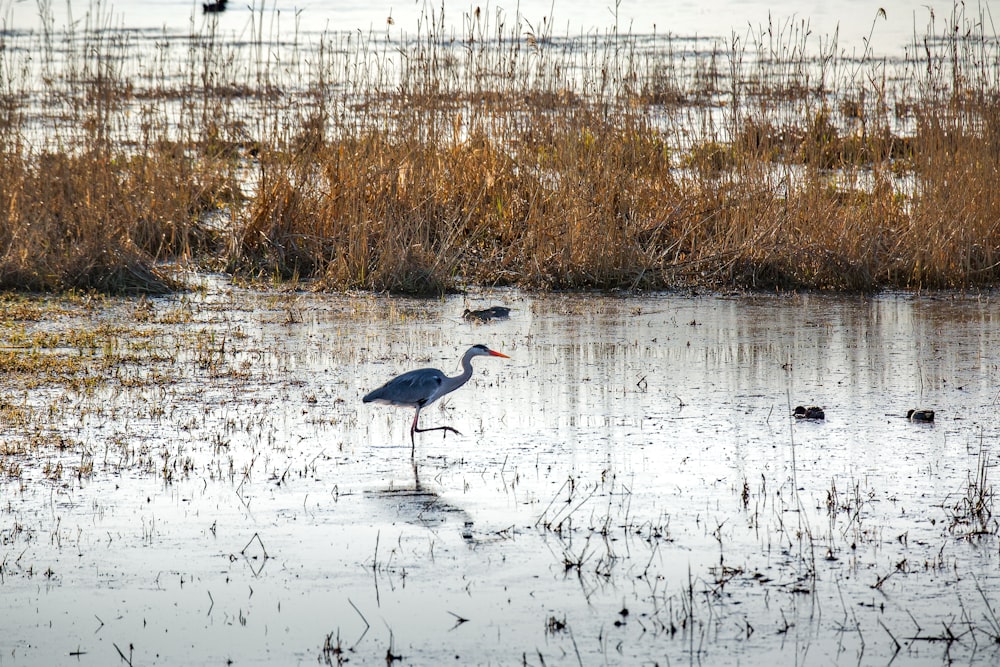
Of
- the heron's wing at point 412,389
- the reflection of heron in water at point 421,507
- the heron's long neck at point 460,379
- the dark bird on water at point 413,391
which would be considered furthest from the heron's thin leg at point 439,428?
the reflection of heron in water at point 421,507

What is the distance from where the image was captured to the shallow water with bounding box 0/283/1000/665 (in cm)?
449

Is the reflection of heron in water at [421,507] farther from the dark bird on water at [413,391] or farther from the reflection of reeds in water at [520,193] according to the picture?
the reflection of reeds in water at [520,193]

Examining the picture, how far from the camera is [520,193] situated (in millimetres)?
12609

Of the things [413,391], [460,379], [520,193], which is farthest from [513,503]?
[520,193]

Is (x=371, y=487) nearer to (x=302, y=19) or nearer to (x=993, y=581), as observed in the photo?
(x=993, y=581)

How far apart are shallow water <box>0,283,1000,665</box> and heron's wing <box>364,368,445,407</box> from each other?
24 centimetres

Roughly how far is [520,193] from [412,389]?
588 cm

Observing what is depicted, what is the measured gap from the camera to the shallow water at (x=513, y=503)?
4.49 meters

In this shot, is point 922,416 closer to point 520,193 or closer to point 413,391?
point 413,391

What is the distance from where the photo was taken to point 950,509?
18.4 feet

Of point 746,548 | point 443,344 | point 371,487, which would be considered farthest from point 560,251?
point 746,548

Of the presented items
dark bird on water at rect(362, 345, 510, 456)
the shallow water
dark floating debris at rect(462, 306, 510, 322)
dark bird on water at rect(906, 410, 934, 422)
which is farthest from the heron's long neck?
dark floating debris at rect(462, 306, 510, 322)

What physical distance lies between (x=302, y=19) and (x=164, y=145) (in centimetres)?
2645

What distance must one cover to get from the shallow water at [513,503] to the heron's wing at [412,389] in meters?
0.24
